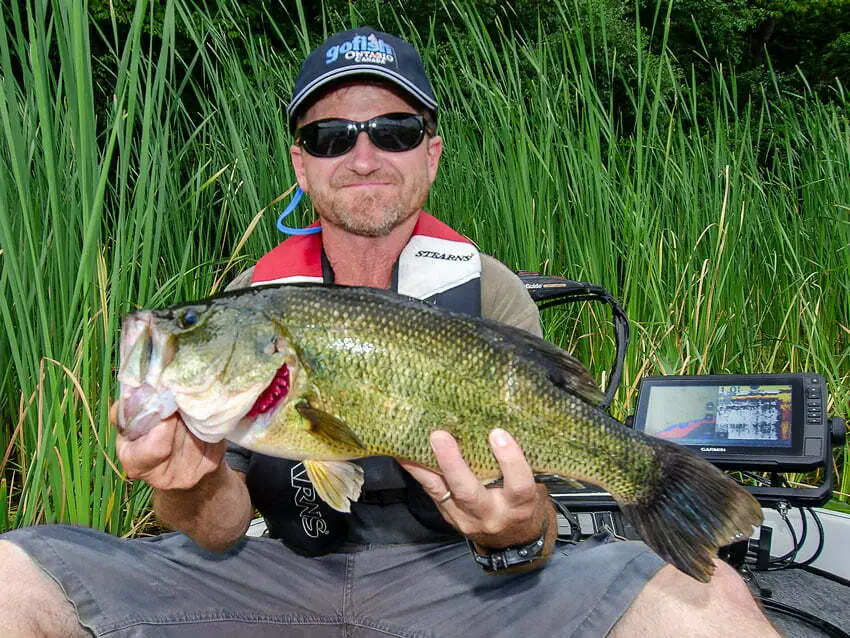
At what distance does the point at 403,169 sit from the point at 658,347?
6.40 ft

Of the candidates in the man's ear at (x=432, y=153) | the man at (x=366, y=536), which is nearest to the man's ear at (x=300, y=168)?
the man at (x=366, y=536)

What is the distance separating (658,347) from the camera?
3945mm

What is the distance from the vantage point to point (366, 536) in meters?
2.32

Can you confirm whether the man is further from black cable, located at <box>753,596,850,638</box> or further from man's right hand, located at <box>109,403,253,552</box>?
black cable, located at <box>753,596,850,638</box>

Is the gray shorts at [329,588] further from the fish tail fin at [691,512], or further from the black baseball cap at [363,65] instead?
the black baseball cap at [363,65]

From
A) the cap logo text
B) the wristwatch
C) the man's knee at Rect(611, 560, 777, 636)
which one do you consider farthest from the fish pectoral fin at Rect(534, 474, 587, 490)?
the cap logo text

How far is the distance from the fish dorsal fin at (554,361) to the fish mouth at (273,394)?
0.47 metres

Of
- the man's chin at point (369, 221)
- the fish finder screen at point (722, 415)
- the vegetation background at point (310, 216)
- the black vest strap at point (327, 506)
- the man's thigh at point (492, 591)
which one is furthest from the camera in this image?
the fish finder screen at point (722, 415)

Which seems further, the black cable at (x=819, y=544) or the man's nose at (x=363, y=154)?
the black cable at (x=819, y=544)

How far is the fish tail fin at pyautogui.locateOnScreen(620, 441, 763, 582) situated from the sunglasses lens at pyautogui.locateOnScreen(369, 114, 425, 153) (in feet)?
4.35

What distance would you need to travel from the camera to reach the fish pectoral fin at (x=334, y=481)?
1.81m

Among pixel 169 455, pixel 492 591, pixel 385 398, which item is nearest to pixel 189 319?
pixel 169 455

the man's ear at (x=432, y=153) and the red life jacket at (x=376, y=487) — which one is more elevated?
the man's ear at (x=432, y=153)

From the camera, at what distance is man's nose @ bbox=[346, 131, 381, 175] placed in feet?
8.41
